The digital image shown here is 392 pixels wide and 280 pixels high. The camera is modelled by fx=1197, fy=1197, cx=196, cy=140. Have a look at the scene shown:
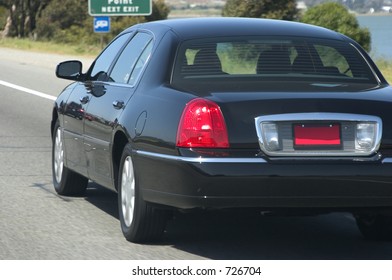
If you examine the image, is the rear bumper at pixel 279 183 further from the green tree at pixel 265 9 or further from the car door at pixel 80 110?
the green tree at pixel 265 9

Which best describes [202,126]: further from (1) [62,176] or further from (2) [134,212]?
(1) [62,176]

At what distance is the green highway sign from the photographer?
3366 centimetres

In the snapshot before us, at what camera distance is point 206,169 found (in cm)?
709

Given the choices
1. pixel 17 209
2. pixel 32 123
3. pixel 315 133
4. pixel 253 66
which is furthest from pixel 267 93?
pixel 32 123

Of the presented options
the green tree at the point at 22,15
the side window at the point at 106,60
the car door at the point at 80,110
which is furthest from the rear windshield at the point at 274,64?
the green tree at the point at 22,15

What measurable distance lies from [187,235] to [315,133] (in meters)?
1.64

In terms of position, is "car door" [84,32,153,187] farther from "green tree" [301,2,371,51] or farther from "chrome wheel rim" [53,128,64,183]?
"green tree" [301,2,371,51]

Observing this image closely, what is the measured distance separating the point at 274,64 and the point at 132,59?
1.26 m

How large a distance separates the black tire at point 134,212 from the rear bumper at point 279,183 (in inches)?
23.1

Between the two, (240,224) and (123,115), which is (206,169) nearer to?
(123,115)

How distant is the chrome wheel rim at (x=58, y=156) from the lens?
33.8 feet

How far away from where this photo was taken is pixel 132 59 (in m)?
8.89

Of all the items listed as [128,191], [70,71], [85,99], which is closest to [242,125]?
[128,191]

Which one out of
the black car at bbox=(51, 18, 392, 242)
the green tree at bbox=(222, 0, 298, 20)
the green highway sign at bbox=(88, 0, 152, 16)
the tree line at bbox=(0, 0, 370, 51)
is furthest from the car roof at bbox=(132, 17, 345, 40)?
the tree line at bbox=(0, 0, 370, 51)
